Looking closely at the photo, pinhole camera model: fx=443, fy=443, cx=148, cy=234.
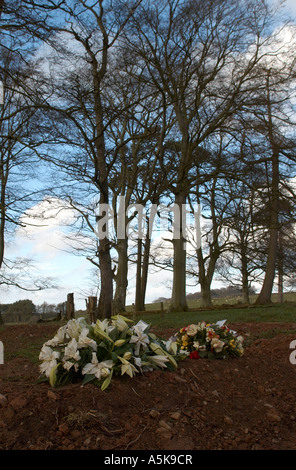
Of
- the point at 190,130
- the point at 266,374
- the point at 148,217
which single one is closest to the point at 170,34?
the point at 190,130

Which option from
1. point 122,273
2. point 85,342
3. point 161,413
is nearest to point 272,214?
point 122,273

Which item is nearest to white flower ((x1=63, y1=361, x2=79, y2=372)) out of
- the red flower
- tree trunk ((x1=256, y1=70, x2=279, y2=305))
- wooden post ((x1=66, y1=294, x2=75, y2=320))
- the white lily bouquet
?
the white lily bouquet

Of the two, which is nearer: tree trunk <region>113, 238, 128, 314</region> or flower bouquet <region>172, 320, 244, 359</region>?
flower bouquet <region>172, 320, 244, 359</region>

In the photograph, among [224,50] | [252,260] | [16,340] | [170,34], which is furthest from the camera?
[252,260]

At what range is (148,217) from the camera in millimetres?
20984

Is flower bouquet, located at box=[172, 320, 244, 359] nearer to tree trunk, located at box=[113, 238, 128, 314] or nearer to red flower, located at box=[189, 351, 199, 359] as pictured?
red flower, located at box=[189, 351, 199, 359]

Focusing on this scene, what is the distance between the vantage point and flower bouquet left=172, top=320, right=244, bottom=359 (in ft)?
17.4

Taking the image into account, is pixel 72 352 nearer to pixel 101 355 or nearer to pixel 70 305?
pixel 101 355

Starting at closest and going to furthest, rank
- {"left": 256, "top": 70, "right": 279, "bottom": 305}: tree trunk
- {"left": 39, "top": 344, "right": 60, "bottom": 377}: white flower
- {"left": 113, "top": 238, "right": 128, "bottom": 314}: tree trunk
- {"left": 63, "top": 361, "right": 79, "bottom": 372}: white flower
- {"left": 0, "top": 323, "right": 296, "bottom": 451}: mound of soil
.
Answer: {"left": 0, "top": 323, "right": 296, "bottom": 451}: mound of soil
{"left": 63, "top": 361, "right": 79, "bottom": 372}: white flower
{"left": 39, "top": 344, "right": 60, "bottom": 377}: white flower
{"left": 256, "top": 70, "right": 279, "bottom": 305}: tree trunk
{"left": 113, "top": 238, "right": 128, "bottom": 314}: tree trunk

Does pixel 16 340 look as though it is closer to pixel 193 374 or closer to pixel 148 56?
pixel 193 374

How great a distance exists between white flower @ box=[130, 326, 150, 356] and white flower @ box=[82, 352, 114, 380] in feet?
1.20

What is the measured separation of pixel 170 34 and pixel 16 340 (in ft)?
33.9

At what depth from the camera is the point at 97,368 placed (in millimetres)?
4059

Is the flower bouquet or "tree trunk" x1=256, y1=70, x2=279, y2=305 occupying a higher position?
"tree trunk" x1=256, y1=70, x2=279, y2=305
